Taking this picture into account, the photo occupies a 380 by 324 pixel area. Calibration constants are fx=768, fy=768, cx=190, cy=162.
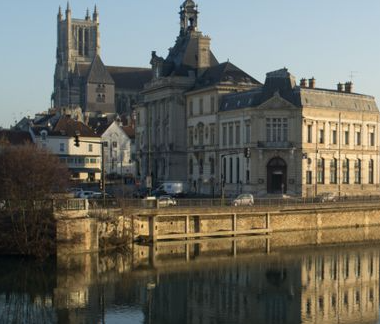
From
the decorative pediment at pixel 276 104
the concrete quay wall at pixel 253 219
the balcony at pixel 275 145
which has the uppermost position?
the decorative pediment at pixel 276 104

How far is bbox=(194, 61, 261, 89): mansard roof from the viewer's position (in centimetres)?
9000

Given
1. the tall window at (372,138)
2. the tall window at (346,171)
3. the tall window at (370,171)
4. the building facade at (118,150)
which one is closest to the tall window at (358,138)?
the tall window at (372,138)

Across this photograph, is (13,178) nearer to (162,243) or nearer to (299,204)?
(162,243)

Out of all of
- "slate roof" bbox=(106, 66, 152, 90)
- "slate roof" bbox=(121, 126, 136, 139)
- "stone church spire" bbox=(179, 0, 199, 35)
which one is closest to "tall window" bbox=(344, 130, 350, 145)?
"stone church spire" bbox=(179, 0, 199, 35)

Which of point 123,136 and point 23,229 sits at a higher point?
point 123,136

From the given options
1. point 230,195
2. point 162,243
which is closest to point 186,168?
point 230,195

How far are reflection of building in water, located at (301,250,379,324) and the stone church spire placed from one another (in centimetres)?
5278

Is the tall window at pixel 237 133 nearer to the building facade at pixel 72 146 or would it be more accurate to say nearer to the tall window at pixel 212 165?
the tall window at pixel 212 165

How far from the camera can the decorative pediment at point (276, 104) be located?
8056 cm

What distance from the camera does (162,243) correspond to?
188 ft

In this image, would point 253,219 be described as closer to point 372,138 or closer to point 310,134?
point 310,134

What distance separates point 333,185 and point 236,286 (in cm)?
4116

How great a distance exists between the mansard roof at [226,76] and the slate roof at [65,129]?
2075 cm

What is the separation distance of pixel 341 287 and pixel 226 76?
4808 cm
